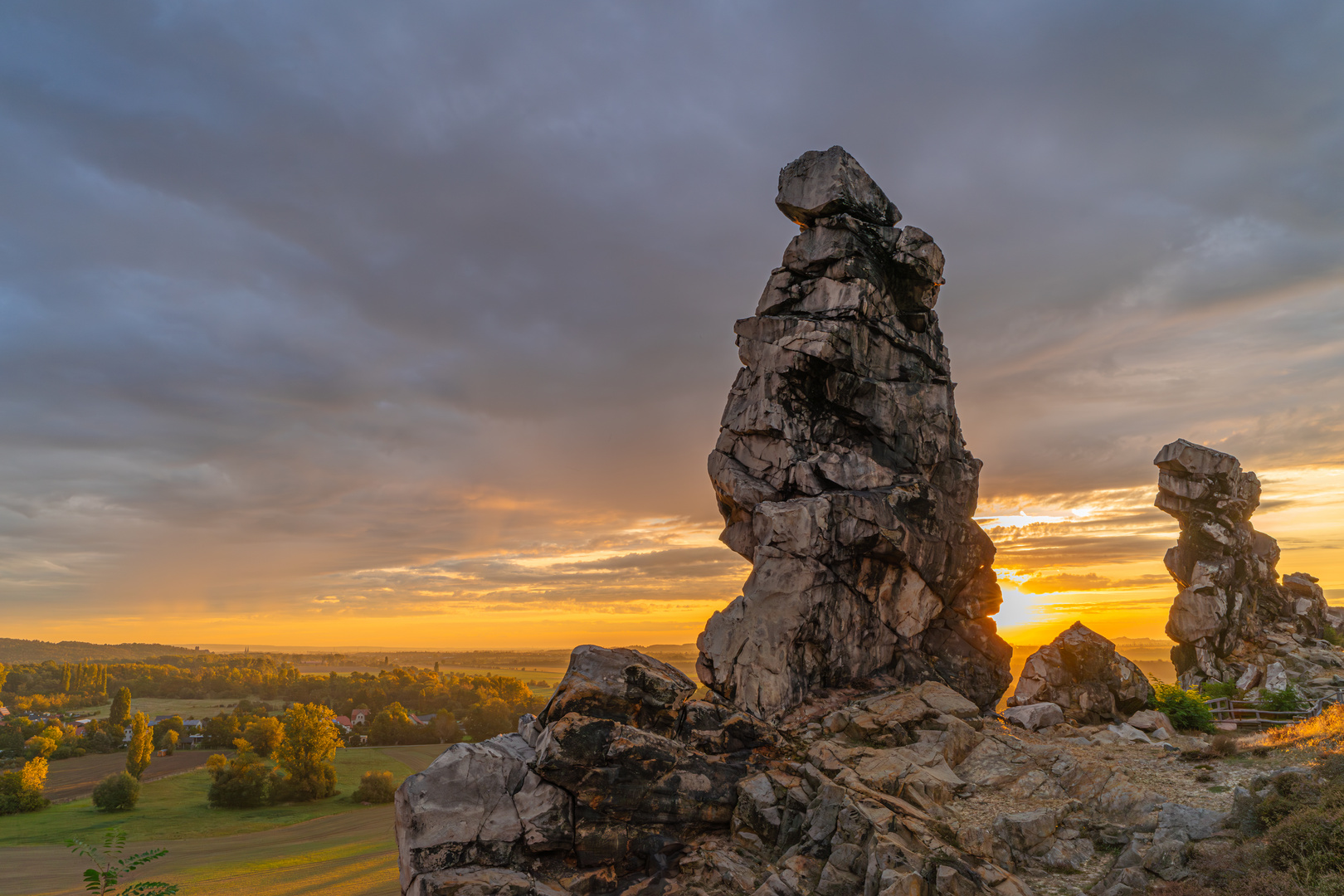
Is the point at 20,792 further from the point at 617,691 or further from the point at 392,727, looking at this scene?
the point at 617,691

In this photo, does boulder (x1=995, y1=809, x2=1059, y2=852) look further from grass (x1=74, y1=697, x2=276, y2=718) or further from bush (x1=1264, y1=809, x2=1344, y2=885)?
grass (x1=74, y1=697, x2=276, y2=718)

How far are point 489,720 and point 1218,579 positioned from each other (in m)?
111

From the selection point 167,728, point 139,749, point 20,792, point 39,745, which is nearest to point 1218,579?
point 139,749

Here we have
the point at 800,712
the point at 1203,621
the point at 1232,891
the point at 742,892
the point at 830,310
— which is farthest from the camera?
the point at 1203,621

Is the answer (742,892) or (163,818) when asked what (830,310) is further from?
(163,818)

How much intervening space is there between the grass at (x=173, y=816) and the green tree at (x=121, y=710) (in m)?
31.6

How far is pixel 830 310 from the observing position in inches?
1417

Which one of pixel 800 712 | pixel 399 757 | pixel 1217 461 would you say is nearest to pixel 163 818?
pixel 399 757

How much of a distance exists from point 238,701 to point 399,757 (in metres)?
71.1

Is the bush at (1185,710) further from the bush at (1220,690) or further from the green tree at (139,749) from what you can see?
the green tree at (139,749)

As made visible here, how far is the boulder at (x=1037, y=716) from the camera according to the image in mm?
31547

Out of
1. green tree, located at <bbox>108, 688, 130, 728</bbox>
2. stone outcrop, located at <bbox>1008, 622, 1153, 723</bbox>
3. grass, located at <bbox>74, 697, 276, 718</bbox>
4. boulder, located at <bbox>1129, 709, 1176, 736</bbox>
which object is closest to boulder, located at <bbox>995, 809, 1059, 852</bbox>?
stone outcrop, located at <bbox>1008, 622, 1153, 723</bbox>

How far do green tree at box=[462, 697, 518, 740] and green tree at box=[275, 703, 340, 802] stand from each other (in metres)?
23.1

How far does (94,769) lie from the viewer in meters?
106
